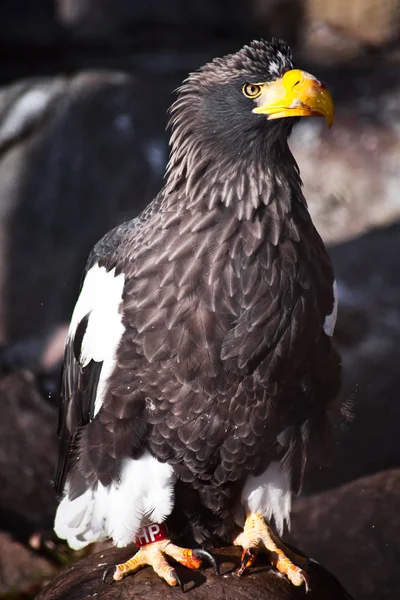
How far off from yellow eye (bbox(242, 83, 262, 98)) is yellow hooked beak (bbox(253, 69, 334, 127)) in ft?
0.13

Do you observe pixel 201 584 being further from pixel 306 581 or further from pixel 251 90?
pixel 251 90

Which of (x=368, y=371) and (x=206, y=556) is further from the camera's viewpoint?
(x=368, y=371)

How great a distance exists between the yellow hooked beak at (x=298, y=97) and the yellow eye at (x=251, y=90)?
0.13 feet

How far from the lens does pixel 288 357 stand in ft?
9.04

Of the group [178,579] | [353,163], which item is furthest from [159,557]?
[353,163]

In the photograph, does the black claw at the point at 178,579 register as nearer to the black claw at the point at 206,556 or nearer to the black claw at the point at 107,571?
the black claw at the point at 206,556

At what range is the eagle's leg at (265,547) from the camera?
2986mm

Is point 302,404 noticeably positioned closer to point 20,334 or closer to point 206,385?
point 206,385

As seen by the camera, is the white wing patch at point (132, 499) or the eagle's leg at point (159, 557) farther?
the eagle's leg at point (159, 557)

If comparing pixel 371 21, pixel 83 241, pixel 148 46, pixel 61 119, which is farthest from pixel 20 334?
pixel 371 21

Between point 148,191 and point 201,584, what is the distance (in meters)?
4.55

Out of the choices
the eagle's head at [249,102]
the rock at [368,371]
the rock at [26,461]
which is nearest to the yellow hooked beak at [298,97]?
the eagle's head at [249,102]

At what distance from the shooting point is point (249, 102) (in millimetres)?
2674

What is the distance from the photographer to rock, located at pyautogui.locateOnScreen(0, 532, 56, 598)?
14.8ft
